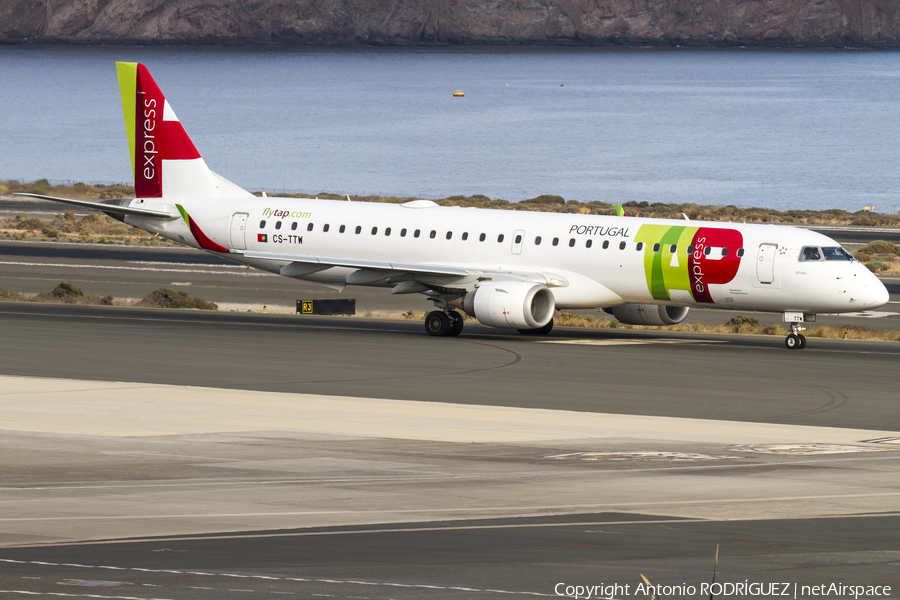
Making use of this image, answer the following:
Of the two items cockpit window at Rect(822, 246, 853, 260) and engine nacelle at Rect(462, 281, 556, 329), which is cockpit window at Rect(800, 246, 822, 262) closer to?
cockpit window at Rect(822, 246, 853, 260)

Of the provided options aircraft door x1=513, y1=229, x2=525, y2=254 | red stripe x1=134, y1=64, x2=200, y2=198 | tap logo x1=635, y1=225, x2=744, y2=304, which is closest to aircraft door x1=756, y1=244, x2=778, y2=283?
tap logo x1=635, y1=225, x2=744, y2=304

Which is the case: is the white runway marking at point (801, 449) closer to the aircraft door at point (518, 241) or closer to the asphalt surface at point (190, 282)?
the aircraft door at point (518, 241)

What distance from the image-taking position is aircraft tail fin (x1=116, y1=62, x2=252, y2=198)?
47906 mm

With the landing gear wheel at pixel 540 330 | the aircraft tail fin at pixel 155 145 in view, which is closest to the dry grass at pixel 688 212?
the aircraft tail fin at pixel 155 145

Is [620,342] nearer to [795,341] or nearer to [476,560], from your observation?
[795,341]

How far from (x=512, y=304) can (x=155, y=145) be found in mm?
16445

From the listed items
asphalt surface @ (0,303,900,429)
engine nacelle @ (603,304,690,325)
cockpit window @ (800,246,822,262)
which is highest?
cockpit window @ (800,246,822,262)

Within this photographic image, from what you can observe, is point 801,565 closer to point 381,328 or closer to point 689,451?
point 689,451

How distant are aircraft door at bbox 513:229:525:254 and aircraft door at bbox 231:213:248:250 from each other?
9958 millimetres

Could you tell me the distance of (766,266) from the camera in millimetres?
37656

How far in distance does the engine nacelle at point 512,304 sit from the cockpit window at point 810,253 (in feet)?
23.9

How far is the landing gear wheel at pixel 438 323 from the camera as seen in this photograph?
4169 cm

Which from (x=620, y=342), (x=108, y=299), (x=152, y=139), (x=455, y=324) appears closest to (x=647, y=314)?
(x=620, y=342)

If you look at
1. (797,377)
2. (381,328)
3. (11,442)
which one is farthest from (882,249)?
(11,442)
